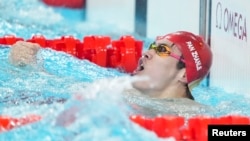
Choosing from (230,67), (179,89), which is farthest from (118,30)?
(179,89)

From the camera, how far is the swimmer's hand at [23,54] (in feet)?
9.95

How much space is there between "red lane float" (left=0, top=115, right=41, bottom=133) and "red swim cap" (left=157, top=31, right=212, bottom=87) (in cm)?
73

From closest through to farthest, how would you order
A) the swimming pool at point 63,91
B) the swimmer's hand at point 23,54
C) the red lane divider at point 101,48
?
the swimming pool at point 63,91
the swimmer's hand at point 23,54
the red lane divider at point 101,48

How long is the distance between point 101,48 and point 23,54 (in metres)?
0.66

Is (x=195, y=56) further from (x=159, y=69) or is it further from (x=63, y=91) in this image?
(x=63, y=91)

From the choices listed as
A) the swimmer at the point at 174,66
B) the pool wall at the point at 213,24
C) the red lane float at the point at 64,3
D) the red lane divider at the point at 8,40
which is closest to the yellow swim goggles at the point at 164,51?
the swimmer at the point at 174,66

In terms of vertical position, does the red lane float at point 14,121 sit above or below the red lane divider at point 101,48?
above

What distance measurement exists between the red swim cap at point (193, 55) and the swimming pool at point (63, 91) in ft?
0.44

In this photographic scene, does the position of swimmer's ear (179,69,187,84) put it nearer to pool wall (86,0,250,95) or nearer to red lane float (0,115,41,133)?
pool wall (86,0,250,95)

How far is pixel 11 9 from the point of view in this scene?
4508 millimetres

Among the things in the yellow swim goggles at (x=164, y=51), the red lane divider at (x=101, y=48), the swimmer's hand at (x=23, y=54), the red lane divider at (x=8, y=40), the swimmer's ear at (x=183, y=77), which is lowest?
the red lane divider at (x=101, y=48)

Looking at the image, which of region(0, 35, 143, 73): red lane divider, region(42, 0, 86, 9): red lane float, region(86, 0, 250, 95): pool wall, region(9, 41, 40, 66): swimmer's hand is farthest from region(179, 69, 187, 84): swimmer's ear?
region(42, 0, 86, 9): red lane float

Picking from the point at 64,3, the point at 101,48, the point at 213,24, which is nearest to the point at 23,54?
the point at 101,48

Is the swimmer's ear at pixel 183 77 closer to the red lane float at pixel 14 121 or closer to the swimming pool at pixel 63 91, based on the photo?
the swimming pool at pixel 63 91
